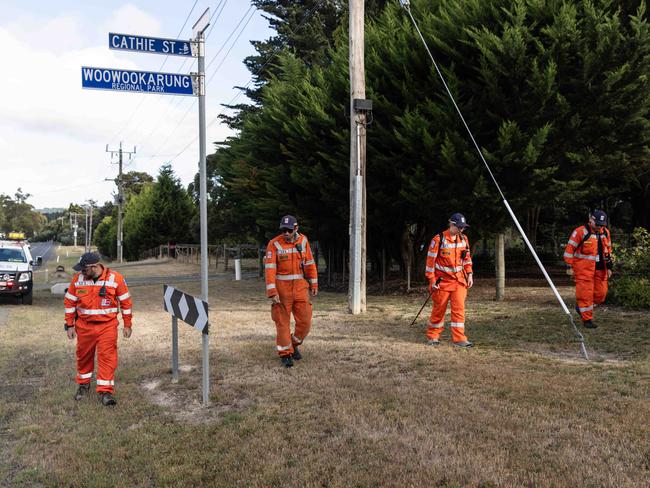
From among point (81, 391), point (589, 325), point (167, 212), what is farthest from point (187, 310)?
point (167, 212)

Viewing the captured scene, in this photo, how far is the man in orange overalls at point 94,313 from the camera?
5996 mm

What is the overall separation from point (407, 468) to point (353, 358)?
11.6 feet

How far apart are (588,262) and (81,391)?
24.7 ft

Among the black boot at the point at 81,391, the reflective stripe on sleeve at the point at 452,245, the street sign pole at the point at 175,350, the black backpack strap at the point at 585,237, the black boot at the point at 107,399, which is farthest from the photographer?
the black backpack strap at the point at 585,237

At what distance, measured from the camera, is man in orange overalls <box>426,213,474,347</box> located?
320 inches

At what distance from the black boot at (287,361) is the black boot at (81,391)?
2268mm

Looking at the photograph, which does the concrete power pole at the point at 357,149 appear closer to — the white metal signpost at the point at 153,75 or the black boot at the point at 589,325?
the black boot at the point at 589,325

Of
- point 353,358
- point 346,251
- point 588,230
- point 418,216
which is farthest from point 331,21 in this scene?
point 353,358

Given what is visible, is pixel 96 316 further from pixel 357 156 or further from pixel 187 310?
pixel 357 156

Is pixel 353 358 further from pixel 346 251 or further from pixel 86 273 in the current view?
pixel 346 251

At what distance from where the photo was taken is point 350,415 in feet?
16.6

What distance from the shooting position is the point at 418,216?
1526cm

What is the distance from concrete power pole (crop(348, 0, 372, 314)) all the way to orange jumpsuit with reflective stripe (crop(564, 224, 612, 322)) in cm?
431

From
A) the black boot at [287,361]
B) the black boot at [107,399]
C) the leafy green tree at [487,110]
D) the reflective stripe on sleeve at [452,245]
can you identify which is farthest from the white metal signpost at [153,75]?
the leafy green tree at [487,110]
